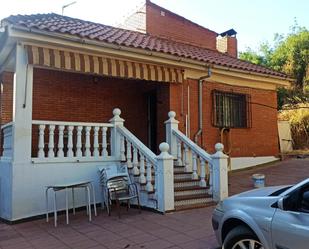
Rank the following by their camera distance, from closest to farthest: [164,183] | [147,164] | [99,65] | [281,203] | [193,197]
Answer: [281,203] < [164,183] < [147,164] < [193,197] < [99,65]

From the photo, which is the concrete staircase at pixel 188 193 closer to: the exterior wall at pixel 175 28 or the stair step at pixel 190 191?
the stair step at pixel 190 191

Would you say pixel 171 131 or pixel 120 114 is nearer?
pixel 171 131

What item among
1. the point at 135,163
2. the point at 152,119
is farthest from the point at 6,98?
the point at 152,119

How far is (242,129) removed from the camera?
1345cm

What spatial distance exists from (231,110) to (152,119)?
9.56 feet

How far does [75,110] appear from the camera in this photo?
11008mm

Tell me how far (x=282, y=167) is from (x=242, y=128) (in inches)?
79.2

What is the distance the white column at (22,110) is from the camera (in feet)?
25.8

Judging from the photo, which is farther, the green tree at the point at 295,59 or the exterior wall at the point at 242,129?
the green tree at the point at 295,59

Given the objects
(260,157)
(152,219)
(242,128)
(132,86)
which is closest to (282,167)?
(260,157)

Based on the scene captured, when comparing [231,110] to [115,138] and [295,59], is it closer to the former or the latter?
[115,138]

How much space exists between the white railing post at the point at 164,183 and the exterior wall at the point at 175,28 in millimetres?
9363

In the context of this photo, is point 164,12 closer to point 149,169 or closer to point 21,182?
point 149,169

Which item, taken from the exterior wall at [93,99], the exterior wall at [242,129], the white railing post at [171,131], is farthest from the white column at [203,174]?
the exterior wall at [93,99]
